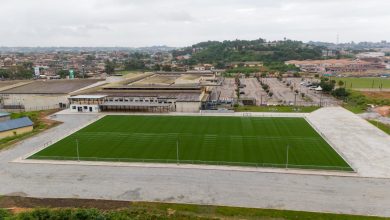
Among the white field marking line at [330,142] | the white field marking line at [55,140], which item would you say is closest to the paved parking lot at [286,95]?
the white field marking line at [330,142]

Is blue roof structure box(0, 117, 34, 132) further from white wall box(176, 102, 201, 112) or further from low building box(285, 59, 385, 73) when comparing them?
low building box(285, 59, 385, 73)

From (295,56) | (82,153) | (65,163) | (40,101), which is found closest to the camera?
(65,163)

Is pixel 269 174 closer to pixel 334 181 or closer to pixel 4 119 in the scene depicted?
pixel 334 181

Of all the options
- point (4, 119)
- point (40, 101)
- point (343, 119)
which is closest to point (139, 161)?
point (4, 119)

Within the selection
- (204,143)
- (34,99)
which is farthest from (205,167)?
(34,99)

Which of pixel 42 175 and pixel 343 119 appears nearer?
pixel 42 175

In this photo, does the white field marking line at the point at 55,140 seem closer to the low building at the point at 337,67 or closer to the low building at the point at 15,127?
the low building at the point at 15,127

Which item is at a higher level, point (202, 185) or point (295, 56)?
point (295, 56)

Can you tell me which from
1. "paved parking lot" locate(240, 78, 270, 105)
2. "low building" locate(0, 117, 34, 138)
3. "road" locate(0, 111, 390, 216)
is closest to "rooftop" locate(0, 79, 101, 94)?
"low building" locate(0, 117, 34, 138)
